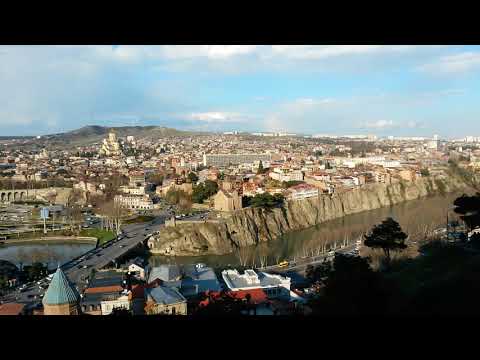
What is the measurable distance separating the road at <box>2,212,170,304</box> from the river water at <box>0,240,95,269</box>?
416mm

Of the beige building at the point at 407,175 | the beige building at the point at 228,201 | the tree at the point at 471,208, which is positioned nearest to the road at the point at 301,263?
the tree at the point at 471,208

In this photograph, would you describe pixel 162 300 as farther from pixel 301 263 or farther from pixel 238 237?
pixel 238 237

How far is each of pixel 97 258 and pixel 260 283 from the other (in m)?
3.99

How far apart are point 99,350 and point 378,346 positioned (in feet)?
1.25

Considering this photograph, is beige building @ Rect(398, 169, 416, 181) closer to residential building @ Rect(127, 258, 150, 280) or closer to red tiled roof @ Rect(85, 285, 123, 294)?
residential building @ Rect(127, 258, 150, 280)

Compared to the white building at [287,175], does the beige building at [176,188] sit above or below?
below

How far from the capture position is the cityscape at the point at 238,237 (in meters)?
2.31

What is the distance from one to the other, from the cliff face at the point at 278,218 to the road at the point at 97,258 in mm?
620

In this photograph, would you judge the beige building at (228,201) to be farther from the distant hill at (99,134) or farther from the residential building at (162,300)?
the distant hill at (99,134)

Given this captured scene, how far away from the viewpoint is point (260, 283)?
515cm

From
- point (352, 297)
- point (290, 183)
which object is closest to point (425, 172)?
point (290, 183)

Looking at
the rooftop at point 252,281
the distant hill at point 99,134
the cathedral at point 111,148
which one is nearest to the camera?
the rooftop at point 252,281

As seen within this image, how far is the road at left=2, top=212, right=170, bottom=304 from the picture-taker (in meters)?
5.55
